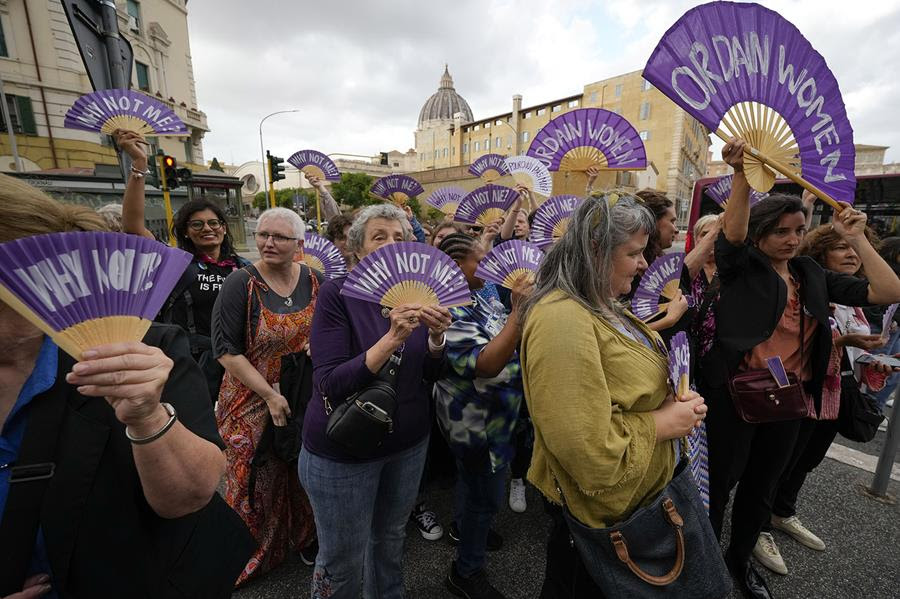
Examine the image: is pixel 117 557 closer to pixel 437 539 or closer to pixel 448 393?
pixel 448 393

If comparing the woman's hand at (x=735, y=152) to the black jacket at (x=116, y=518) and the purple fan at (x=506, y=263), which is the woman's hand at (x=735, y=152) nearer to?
the purple fan at (x=506, y=263)

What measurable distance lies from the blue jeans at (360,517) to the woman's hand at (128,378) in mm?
908

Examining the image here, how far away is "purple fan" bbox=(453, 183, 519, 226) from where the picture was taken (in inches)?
183

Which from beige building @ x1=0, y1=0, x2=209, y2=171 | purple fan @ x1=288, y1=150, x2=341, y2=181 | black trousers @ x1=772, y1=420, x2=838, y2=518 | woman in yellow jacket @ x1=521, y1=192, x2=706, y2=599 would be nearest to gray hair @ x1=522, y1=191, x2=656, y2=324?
woman in yellow jacket @ x1=521, y1=192, x2=706, y2=599

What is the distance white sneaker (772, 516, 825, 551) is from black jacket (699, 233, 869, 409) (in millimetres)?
1076

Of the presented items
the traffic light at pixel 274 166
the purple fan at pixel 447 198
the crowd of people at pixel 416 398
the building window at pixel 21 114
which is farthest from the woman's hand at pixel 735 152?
the building window at pixel 21 114

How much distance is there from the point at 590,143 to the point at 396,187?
390 centimetres

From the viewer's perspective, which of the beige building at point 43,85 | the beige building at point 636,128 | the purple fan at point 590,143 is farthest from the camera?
the beige building at point 636,128

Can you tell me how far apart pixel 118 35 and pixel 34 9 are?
82.2 feet

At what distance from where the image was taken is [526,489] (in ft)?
10.5

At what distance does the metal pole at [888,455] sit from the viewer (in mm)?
2889

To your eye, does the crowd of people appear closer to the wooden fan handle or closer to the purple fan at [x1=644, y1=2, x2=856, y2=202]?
the wooden fan handle

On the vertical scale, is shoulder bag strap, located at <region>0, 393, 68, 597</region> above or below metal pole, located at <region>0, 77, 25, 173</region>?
below

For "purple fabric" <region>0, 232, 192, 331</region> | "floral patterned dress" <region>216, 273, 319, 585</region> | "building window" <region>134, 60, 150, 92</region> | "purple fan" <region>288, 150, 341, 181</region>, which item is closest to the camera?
"purple fabric" <region>0, 232, 192, 331</region>
